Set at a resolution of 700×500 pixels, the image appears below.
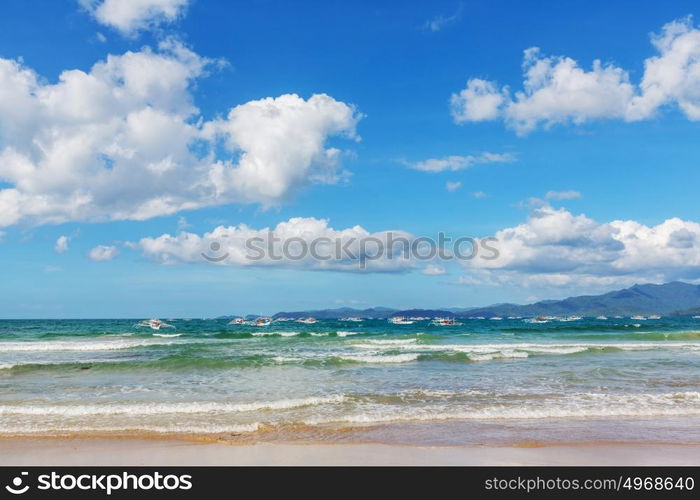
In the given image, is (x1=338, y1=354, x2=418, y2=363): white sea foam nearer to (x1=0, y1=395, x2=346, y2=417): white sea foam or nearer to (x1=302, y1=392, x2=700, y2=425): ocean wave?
(x1=0, y1=395, x2=346, y2=417): white sea foam

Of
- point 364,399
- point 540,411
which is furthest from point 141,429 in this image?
point 540,411

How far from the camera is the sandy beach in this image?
8.55m

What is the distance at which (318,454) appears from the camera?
29.6ft

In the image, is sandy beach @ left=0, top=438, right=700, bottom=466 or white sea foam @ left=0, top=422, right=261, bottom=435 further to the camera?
white sea foam @ left=0, top=422, right=261, bottom=435

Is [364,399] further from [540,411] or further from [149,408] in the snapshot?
[149,408]

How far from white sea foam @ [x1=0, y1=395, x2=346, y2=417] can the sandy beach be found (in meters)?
2.81

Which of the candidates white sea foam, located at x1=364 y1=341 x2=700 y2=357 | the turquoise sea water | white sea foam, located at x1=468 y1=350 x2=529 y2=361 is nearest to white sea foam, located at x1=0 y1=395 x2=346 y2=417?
the turquoise sea water

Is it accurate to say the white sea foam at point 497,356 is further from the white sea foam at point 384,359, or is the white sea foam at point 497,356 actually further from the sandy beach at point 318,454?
the sandy beach at point 318,454

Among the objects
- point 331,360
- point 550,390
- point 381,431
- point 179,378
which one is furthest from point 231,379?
point 550,390

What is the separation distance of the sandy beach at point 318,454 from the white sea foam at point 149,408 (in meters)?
2.81

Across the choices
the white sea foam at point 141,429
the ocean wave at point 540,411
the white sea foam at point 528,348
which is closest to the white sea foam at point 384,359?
the white sea foam at point 528,348
